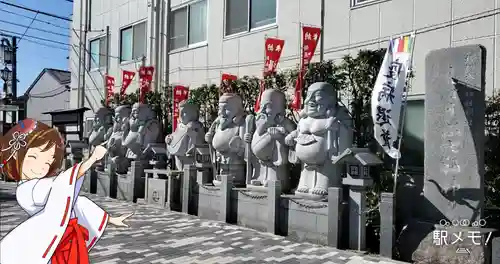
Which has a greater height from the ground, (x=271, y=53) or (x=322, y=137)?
(x=271, y=53)

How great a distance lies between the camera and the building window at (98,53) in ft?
68.2

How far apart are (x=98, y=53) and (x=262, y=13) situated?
35.7 feet

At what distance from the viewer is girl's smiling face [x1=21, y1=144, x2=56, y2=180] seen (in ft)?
10.8

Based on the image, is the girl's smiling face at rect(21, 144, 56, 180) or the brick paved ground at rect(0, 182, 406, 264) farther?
the brick paved ground at rect(0, 182, 406, 264)

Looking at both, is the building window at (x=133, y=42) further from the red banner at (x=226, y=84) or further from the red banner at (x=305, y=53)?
the red banner at (x=305, y=53)

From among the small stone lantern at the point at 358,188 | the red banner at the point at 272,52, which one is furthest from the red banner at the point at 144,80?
the small stone lantern at the point at 358,188

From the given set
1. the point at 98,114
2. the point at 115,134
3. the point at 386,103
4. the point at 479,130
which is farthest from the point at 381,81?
the point at 98,114

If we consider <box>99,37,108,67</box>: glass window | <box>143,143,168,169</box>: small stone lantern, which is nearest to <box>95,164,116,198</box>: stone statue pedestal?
<box>143,143,168,169</box>: small stone lantern

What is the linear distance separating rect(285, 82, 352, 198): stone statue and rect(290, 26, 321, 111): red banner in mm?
1443

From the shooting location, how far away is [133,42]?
19.0m

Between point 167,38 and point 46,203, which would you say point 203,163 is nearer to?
point 167,38

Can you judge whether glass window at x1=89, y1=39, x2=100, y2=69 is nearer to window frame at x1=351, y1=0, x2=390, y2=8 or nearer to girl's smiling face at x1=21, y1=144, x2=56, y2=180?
window frame at x1=351, y1=0, x2=390, y2=8

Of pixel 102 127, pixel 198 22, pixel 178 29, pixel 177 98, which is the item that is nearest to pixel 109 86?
pixel 102 127

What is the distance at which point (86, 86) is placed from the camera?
71.2 ft
